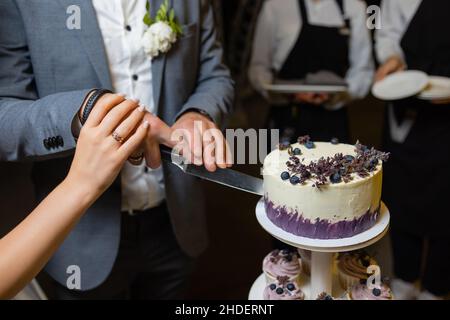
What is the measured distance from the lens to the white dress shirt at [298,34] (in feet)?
6.74

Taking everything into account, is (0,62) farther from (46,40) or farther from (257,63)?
(257,63)

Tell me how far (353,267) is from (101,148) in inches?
20.6

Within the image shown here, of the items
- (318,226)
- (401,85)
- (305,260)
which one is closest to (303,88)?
(401,85)

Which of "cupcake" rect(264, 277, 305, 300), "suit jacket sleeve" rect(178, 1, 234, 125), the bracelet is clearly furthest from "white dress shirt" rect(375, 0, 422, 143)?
the bracelet

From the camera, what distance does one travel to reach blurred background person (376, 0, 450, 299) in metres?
1.80

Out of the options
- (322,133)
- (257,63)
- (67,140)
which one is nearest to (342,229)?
(67,140)

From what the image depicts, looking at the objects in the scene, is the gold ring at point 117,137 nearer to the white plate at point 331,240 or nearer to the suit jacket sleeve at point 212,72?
the white plate at point 331,240

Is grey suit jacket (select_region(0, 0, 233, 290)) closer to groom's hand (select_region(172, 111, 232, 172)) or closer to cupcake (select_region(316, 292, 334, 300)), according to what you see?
groom's hand (select_region(172, 111, 232, 172))

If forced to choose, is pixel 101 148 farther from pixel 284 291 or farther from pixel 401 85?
pixel 401 85

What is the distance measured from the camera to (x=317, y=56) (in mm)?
2055

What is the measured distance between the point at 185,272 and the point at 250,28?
1592mm

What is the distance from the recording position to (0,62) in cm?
95

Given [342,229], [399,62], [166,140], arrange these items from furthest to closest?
[399,62]
[166,140]
[342,229]

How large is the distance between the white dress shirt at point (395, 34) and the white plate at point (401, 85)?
166 mm
